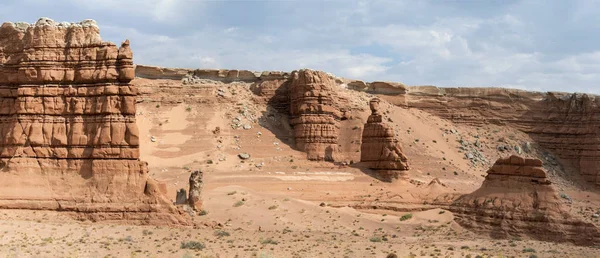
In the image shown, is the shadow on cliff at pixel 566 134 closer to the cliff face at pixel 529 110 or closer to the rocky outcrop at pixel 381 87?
the cliff face at pixel 529 110

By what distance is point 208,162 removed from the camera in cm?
4875

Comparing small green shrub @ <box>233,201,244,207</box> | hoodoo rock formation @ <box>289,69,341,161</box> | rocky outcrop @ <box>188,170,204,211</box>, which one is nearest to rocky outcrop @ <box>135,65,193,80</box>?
hoodoo rock formation @ <box>289,69,341,161</box>

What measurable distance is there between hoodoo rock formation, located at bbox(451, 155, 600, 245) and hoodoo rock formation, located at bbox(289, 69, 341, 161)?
23567 mm

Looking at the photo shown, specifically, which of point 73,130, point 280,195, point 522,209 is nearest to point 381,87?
point 280,195

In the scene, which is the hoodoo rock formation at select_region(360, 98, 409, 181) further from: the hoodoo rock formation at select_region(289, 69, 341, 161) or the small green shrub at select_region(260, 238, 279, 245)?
the small green shrub at select_region(260, 238, 279, 245)

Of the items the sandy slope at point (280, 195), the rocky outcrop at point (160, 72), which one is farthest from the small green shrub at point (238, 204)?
the rocky outcrop at point (160, 72)

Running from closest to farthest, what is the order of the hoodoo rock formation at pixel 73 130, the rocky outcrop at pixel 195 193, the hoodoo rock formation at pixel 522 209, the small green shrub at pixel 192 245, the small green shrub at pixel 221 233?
the small green shrub at pixel 192 245 < the hoodoo rock formation at pixel 73 130 < the small green shrub at pixel 221 233 < the hoodoo rock formation at pixel 522 209 < the rocky outcrop at pixel 195 193

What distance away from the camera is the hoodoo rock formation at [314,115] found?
5409 centimetres

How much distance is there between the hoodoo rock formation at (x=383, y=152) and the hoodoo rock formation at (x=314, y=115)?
19.7 ft

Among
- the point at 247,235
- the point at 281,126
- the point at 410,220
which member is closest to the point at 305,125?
the point at 281,126

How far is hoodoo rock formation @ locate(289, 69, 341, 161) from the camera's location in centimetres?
5409

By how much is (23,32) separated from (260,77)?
123 feet

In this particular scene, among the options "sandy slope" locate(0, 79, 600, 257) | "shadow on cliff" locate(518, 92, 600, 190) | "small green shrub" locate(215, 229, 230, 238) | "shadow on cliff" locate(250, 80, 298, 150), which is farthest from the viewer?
"shadow on cliff" locate(518, 92, 600, 190)

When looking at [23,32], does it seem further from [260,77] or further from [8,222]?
[260,77]
